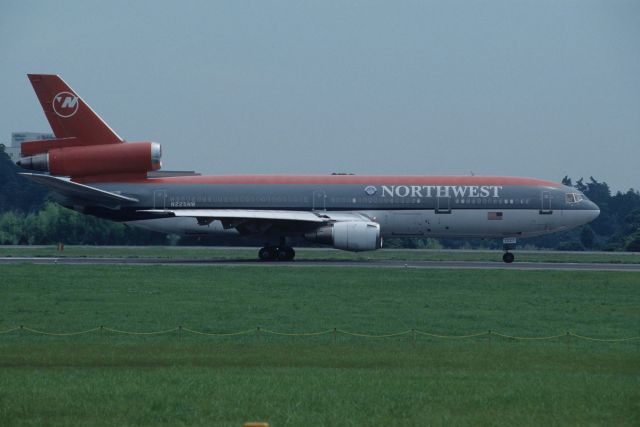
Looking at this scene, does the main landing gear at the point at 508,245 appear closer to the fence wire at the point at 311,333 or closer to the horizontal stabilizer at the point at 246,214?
the horizontal stabilizer at the point at 246,214

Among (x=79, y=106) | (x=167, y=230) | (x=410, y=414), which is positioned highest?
(x=79, y=106)

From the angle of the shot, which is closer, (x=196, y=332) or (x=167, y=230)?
(x=196, y=332)

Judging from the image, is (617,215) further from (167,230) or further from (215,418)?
(215,418)

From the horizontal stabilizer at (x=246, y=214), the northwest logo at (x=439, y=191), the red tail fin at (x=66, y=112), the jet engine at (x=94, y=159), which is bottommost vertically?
the horizontal stabilizer at (x=246, y=214)

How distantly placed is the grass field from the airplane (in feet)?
39.4

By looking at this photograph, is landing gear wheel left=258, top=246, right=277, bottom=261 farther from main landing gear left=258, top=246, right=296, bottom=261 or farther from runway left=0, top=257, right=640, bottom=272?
runway left=0, top=257, right=640, bottom=272

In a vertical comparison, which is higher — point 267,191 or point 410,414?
point 267,191

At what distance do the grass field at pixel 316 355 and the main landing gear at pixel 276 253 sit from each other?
12.4 m

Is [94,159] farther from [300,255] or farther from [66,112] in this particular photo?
[300,255]

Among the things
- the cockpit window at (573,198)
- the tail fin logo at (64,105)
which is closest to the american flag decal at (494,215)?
the cockpit window at (573,198)

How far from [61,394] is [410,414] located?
6259 millimetres

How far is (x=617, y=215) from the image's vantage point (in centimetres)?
14550

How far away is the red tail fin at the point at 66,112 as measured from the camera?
184 ft

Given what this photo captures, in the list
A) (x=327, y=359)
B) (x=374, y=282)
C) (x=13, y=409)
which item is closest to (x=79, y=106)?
(x=374, y=282)
